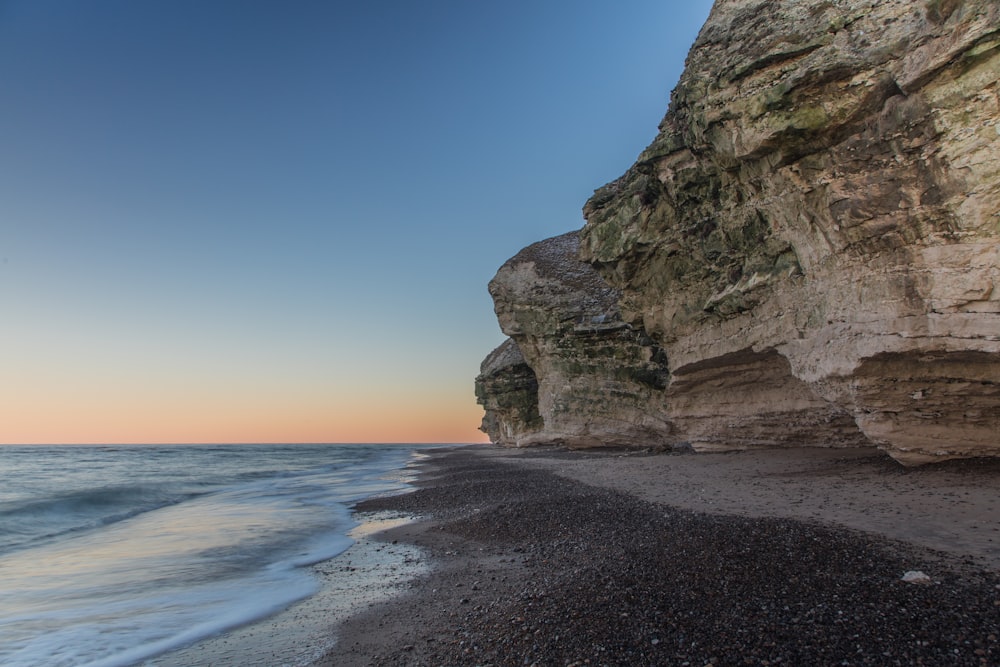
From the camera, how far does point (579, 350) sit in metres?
29.6

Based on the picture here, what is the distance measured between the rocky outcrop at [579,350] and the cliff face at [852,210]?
10345 mm

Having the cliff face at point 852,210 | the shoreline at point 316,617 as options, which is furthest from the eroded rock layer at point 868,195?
the shoreline at point 316,617

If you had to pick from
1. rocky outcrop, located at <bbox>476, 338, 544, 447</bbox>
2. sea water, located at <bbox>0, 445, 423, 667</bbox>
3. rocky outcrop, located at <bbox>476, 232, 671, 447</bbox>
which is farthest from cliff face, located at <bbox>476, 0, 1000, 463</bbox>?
rocky outcrop, located at <bbox>476, 338, 544, 447</bbox>

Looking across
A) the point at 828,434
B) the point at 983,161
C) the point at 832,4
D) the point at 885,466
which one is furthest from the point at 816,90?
the point at 828,434

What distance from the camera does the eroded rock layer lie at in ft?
27.8

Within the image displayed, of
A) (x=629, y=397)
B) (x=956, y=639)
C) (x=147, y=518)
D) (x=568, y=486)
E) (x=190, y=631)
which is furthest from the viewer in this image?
(x=629, y=397)

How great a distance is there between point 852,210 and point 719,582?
27.0ft

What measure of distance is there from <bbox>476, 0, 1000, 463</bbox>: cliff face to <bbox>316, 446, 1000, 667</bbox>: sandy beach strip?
196 centimetres

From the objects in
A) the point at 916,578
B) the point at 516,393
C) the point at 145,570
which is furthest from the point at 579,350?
the point at 916,578

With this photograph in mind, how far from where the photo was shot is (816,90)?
10.4 meters

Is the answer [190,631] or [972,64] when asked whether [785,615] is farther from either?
[972,64]

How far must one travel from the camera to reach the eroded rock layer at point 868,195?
848cm

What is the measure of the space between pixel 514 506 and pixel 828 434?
31.8ft

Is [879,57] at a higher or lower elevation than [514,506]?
higher
